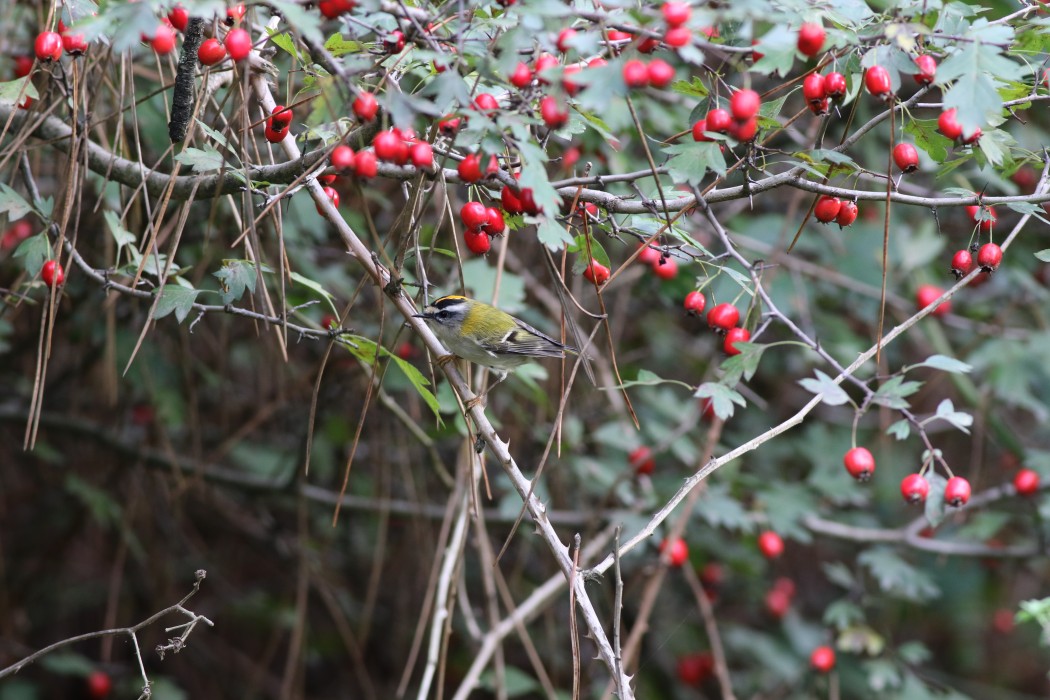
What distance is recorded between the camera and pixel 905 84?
4766 mm

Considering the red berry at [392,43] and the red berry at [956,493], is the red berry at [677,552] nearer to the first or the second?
the red berry at [956,493]

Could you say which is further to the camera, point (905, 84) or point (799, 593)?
point (799, 593)

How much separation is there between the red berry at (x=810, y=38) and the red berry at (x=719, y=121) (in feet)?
0.76

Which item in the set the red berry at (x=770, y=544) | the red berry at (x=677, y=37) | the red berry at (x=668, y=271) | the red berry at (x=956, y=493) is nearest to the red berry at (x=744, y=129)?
Answer: the red berry at (x=677, y=37)

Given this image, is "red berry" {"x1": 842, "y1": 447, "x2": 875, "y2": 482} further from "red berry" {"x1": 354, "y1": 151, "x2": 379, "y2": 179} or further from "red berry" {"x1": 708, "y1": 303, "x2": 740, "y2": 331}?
"red berry" {"x1": 354, "y1": 151, "x2": 379, "y2": 179}

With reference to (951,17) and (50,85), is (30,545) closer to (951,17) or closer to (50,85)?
(50,85)

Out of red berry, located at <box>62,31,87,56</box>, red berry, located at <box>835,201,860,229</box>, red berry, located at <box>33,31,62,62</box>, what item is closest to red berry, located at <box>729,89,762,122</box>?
red berry, located at <box>835,201,860,229</box>

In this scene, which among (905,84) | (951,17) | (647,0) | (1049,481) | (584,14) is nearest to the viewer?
(584,14)

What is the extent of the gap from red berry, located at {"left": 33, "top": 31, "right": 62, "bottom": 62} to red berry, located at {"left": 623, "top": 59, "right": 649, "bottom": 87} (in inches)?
52.2

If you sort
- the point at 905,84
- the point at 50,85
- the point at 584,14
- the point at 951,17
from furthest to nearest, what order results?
the point at 905,84 → the point at 50,85 → the point at 951,17 → the point at 584,14

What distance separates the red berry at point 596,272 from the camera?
7.23 ft

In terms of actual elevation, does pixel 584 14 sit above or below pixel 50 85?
above

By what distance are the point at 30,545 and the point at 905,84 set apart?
4.89 metres

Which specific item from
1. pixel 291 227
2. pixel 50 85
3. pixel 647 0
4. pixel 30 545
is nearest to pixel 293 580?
pixel 30 545
